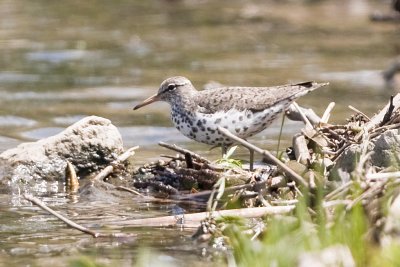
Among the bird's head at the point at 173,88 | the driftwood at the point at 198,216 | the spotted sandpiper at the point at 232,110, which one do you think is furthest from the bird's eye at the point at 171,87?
the driftwood at the point at 198,216

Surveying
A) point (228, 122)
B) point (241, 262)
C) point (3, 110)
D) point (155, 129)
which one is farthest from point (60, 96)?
point (241, 262)

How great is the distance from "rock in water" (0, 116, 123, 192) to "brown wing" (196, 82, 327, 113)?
3.09ft

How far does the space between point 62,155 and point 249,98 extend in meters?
1.72

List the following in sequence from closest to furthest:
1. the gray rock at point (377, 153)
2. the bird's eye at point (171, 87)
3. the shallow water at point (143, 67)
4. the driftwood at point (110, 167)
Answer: the gray rock at point (377, 153), the shallow water at point (143, 67), the driftwood at point (110, 167), the bird's eye at point (171, 87)

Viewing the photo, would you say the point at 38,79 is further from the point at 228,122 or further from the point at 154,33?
the point at 228,122

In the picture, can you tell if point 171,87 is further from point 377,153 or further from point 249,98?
point 377,153

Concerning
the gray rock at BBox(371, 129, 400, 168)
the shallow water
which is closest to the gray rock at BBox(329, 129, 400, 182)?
the gray rock at BBox(371, 129, 400, 168)

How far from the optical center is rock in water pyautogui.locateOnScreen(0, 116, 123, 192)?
9703 mm

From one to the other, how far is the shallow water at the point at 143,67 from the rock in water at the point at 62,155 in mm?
498

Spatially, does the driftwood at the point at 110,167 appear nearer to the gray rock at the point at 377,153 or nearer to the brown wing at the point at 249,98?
the brown wing at the point at 249,98

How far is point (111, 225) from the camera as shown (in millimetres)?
7812

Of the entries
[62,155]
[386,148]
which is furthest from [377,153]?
[62,155]

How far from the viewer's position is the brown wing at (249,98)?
9.41 meters

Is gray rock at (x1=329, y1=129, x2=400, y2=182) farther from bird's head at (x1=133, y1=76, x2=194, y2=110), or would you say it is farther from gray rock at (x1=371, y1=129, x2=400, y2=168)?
bird's head at (x1=133, y1=76, x2=194, y2=110)
